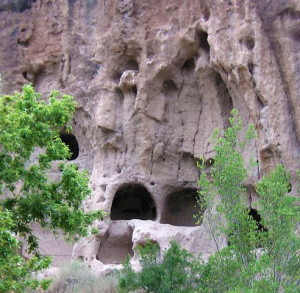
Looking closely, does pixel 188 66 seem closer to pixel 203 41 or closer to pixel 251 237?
pixel 203 41

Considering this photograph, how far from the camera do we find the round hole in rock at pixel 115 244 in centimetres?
1576

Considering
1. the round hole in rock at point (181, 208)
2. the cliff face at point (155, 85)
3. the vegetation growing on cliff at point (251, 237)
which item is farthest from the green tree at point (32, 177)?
the round hole in rock at point (181, 208)

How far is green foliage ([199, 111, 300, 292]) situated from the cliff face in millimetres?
3369

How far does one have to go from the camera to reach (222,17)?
46.4 ft

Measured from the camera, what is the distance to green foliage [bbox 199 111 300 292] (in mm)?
8539

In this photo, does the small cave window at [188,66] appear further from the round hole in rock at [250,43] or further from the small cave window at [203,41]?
the round hole in rock at [250,43]

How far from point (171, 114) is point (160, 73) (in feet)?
4.01

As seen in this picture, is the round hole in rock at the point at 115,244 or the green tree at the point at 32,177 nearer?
the green tree at the point at 32,177

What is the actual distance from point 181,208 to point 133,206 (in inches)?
59.5

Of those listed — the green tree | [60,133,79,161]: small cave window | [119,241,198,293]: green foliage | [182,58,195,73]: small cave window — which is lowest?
[119,241,198,293]: green foliage

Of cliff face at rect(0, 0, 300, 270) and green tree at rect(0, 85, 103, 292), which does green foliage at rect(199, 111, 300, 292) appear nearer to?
green tree at rect(0, 85, 103, 292)

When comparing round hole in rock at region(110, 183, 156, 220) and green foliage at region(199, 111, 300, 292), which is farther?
round hole in rock at region(110, 183, 156, 220)

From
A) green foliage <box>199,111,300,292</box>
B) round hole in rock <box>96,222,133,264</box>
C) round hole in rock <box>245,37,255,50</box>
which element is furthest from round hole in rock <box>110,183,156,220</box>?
green foliage <box>199,111,300,292</box>

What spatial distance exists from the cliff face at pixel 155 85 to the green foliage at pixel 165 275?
2.47m
